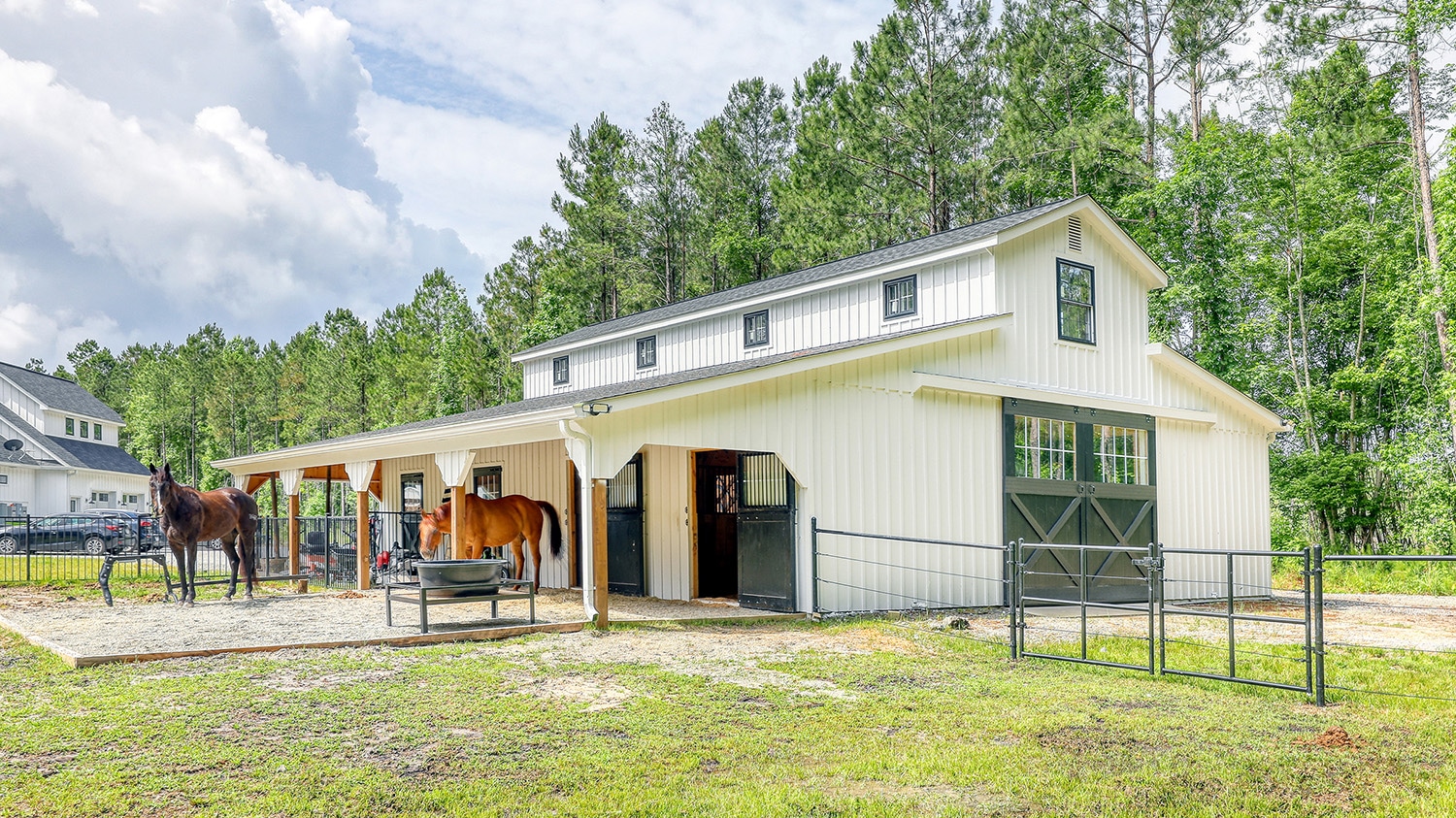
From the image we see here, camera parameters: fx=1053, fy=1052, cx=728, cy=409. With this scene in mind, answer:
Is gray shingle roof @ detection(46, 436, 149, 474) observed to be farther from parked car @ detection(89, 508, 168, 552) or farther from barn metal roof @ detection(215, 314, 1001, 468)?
barn metal roof @ detection(215, 314, 1001, 468)

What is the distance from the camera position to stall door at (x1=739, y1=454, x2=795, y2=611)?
13.6 m

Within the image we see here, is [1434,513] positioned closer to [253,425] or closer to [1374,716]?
→ [1374,716]

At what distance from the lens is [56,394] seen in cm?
4728

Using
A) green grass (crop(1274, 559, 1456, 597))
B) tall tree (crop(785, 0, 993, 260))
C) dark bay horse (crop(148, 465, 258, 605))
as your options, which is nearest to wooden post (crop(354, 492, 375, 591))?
dark bay horse (crop(148, 465, 258, 605))

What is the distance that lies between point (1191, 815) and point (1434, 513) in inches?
834

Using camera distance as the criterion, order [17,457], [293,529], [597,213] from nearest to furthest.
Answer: [293,529], [17,457], [597,213]

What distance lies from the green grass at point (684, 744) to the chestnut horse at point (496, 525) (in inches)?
256

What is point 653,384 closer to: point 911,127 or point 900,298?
point 900,298

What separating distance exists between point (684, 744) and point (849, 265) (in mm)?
12771

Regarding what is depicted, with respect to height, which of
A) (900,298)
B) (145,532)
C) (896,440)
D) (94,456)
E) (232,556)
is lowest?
(145,532)

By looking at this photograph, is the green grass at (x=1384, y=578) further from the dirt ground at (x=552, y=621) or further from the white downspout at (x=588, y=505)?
the white downspout at (x=588, y=505)

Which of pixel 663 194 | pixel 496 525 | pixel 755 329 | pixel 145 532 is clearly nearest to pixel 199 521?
pixel 496 525

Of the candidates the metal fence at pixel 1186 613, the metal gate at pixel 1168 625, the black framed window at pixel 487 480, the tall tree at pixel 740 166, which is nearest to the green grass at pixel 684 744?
the metal gate at pixel 1168 625

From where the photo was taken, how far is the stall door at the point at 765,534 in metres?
13.6
